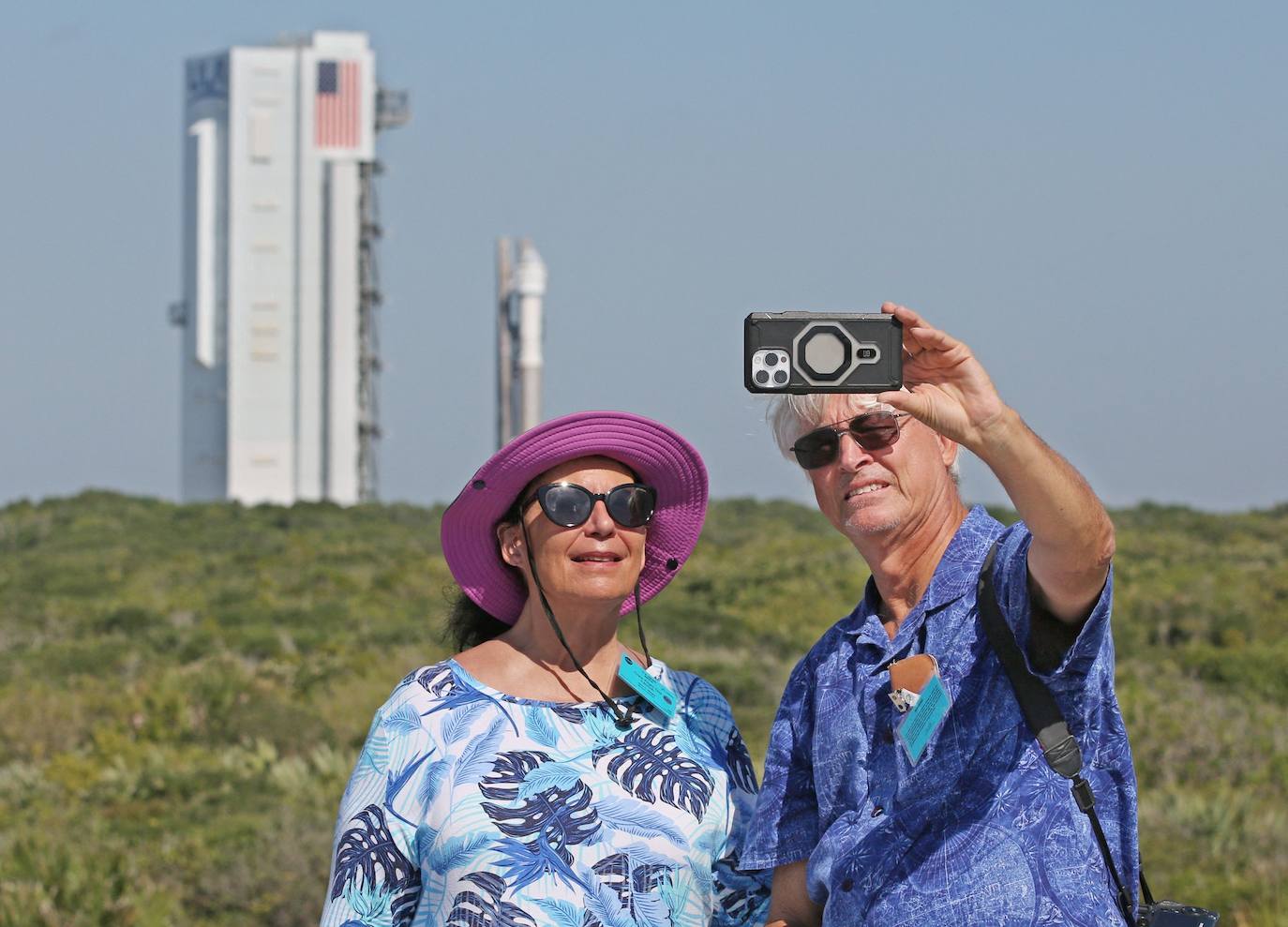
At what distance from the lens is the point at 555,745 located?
3.58m

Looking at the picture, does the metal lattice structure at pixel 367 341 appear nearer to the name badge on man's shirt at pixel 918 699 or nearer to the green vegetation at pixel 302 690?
the green vegetation at pixel 302 690

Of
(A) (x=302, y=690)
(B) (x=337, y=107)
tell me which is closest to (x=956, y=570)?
(A) (x=302, y=690)

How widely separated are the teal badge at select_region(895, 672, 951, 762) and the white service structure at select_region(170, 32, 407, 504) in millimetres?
46533

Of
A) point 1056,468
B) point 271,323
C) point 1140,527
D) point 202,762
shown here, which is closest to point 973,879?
point 1056,468

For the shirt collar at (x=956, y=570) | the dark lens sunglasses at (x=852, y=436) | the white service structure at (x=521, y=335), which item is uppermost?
the white service structure at (x=521, y=335)

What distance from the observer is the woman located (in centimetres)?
345

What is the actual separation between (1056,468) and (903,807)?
0.71 m

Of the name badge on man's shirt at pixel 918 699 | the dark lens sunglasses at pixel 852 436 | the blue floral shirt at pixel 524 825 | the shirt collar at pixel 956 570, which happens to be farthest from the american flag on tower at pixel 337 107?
the name badge on man's shirt at pixel 918 699

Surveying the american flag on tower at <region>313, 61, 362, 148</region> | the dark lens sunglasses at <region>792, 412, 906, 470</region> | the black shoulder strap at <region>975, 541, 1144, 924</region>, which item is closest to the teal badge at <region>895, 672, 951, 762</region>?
the black shoulder strap at <region>975, 541, 1144, 924</region>

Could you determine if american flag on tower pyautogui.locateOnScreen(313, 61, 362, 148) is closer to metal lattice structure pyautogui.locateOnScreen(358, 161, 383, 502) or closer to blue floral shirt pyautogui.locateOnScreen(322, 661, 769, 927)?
metal lattice structure pyautogui.locateOnScreen(358, 161, 383, 502)

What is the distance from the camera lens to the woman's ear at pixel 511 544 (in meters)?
3.89

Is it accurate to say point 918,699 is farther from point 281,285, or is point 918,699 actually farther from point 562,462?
point 281,285

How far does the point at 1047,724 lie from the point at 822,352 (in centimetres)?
73

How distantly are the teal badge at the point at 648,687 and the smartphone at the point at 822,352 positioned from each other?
3.93 ft
